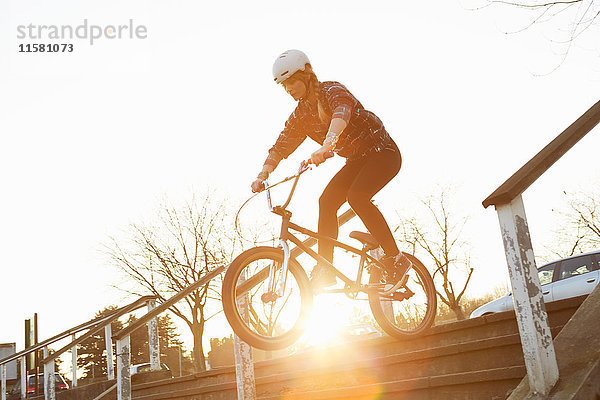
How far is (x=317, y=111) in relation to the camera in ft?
13.1

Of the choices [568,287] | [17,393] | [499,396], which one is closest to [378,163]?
[499,396]

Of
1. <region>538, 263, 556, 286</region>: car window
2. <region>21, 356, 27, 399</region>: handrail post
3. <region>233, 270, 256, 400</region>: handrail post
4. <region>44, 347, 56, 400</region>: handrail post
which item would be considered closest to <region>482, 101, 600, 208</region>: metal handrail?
<region>233, 270, 256, 400</region>: handrail post

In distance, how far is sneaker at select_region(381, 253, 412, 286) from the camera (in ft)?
14.0

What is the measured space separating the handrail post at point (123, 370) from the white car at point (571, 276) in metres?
9.01

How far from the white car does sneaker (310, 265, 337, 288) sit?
9.00 metres

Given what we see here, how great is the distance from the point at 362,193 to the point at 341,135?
0.50 m

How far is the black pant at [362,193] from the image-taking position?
12.9ft

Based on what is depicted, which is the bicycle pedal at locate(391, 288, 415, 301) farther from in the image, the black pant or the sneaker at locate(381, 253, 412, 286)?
the black pant

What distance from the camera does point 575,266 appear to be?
1179cm

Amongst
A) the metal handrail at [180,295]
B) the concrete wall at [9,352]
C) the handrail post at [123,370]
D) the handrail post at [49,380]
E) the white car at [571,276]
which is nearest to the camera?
the metal handrail at [180,295]

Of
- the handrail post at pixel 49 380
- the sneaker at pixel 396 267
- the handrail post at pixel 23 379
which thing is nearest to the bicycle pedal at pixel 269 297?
the sneaker at pixel 396 267

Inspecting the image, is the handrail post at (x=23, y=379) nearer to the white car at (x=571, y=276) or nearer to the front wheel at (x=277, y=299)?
the front wheel at (x=277, y=299)

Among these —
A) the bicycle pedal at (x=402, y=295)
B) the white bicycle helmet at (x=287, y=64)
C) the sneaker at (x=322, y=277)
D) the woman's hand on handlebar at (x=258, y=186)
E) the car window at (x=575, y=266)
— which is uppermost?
the white bicycle helmet at (x=287, y=64)

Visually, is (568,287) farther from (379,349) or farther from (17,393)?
(17,393)
